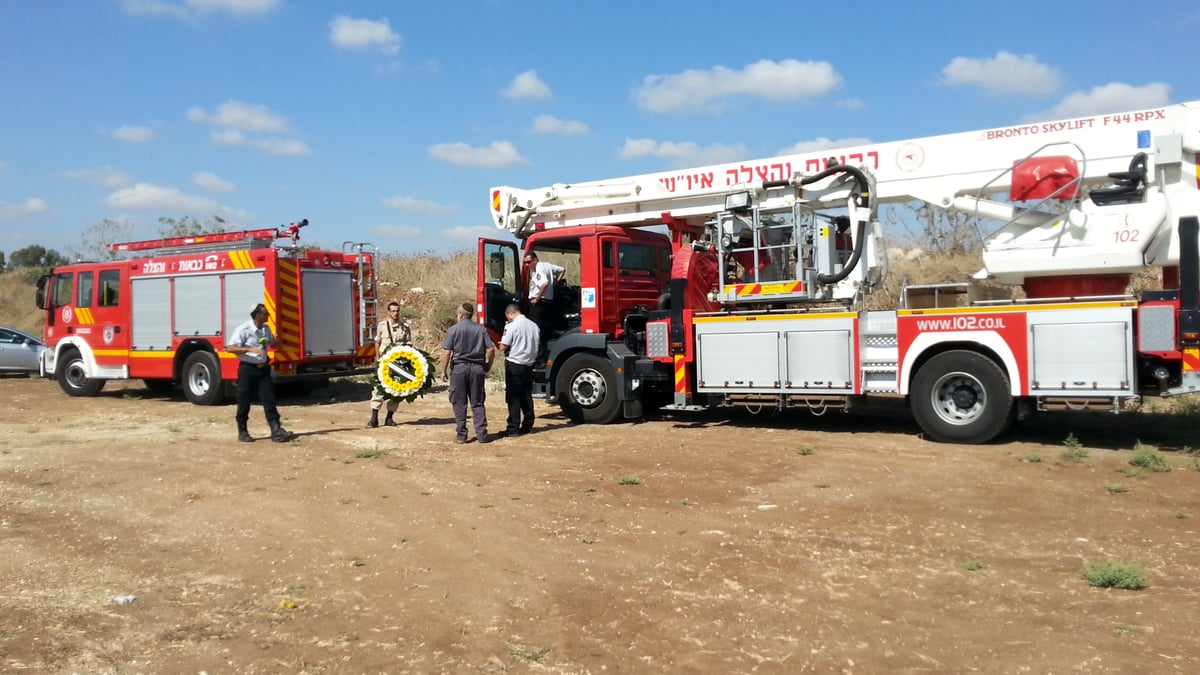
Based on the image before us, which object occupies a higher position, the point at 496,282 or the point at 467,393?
→ the point at 496,282

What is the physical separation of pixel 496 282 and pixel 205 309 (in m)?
6.04

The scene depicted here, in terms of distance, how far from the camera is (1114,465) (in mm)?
8828

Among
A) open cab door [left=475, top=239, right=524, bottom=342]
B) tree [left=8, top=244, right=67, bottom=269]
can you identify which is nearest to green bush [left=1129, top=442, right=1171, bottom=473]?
open cab door [left=475, top=239, right=524, bottom=342]

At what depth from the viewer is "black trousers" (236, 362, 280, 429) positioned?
36.2 feet

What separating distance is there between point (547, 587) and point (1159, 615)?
3.33 meters

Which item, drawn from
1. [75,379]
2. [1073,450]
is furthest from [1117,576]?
[75,379]

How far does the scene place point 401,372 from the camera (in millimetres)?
12148

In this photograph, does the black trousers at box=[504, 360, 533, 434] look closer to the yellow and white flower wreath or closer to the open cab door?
the yellow and white flower wreath

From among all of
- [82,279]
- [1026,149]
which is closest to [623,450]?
[1026,149]

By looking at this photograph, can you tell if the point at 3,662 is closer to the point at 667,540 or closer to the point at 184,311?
the point at 667,540

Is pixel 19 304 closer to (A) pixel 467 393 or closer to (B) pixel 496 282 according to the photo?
(B) pixel 496 282

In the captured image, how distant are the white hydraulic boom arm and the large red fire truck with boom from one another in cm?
690

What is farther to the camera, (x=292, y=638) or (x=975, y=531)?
(x=975, y=531)

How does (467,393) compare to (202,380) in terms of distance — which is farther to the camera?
(202,380)
